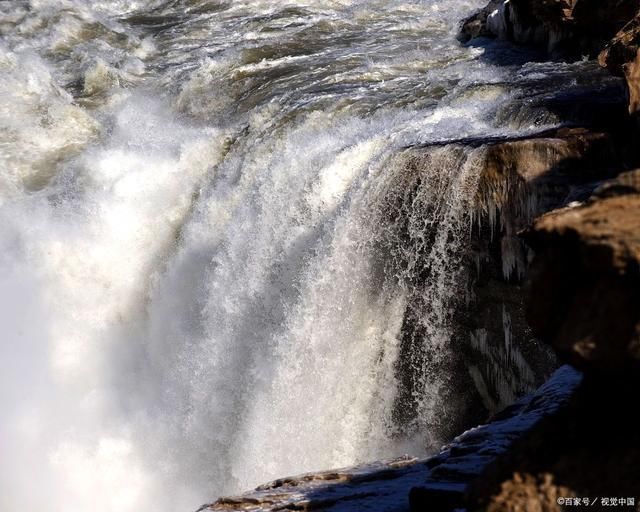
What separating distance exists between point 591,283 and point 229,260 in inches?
207

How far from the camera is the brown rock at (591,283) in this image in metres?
2.06

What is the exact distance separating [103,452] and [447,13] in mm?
8918

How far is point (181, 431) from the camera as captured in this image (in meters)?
7.26

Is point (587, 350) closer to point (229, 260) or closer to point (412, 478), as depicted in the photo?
point (412, 478)

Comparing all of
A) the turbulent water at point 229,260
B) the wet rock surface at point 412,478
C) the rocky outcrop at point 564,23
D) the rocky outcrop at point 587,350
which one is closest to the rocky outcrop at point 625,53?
the turbulent water at point 229,260

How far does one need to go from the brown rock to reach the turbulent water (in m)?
3.08

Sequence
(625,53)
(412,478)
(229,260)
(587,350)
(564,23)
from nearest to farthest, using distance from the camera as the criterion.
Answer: (587,350) → (412,478) → (625,53) → (229,260) → (564,23)

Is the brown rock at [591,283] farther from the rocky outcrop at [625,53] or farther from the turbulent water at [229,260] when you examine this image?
the turbulent water at [229,260]

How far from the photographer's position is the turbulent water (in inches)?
233

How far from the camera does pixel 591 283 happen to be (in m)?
2.18

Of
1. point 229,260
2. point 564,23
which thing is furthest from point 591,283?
point 564,23

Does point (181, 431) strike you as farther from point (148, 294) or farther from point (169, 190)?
point (169, 190)

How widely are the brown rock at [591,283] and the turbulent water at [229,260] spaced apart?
10.1 ft

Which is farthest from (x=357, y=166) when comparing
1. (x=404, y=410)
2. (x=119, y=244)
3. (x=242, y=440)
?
(x=119, y=244)
